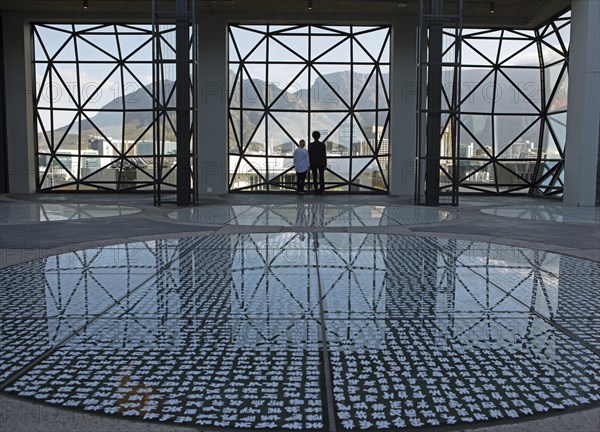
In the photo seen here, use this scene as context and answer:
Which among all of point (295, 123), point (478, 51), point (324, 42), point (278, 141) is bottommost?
point (278, 141)

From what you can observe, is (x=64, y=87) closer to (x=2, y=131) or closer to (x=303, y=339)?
(x=2, y=131)

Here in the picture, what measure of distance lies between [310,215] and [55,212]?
5494 mm

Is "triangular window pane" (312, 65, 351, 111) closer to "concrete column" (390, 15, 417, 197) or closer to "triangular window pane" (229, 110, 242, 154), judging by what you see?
"concrete column" (390, 15, 417, 197)

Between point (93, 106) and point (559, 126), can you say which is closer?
point (559, 126)

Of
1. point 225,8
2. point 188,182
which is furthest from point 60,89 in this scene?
point 188,182

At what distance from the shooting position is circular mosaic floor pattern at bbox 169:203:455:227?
10.4 m

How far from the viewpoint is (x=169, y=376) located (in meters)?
3.00

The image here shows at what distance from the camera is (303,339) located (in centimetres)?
361

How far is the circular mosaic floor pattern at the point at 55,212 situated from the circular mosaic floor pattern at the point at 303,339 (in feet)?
17.0

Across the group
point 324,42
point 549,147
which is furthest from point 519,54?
point 324,42

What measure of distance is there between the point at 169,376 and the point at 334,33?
1875 centimetres

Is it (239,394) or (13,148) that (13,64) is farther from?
(239,394)

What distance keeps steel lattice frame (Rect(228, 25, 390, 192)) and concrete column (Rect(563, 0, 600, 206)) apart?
21.0 ft

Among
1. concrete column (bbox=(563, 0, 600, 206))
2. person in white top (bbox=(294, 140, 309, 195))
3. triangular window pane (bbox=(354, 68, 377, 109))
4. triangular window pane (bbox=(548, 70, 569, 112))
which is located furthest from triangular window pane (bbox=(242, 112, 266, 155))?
triangular window pane (bbox=(548, 70, 569, 112))
